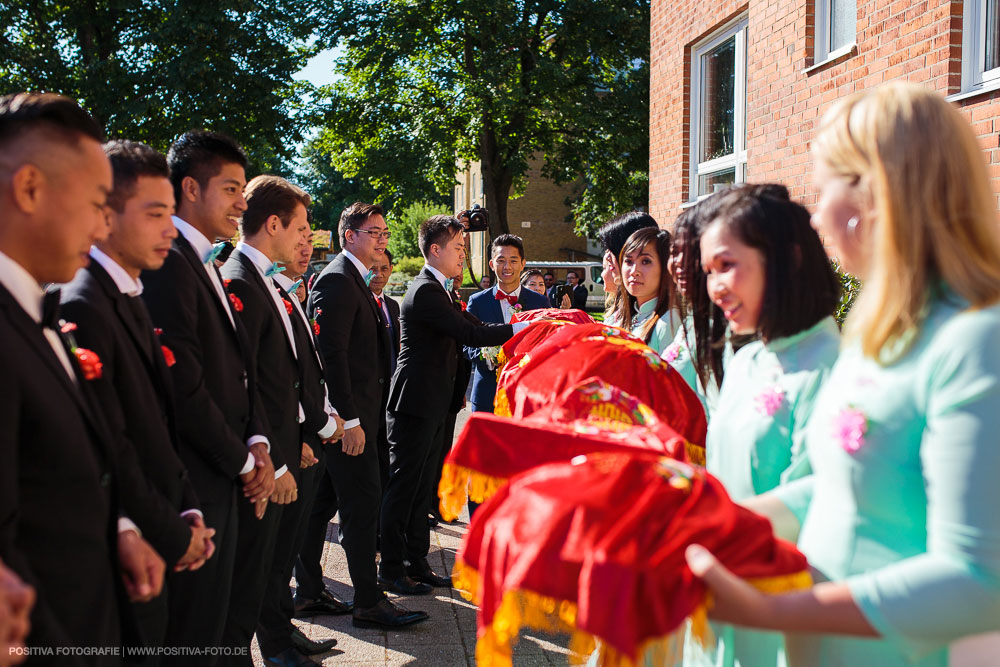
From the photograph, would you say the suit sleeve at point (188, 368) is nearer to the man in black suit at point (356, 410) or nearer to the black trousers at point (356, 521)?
the man in black suit at point (356, 410)

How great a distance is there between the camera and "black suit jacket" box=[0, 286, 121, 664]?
1.84 metres

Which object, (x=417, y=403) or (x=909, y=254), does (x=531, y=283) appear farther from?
(x=909, y=254)

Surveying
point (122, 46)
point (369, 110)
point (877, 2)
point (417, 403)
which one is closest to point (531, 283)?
Answer: point (417, 403)

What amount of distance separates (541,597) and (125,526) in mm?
1400

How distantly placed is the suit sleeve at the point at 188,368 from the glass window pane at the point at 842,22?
6007mm

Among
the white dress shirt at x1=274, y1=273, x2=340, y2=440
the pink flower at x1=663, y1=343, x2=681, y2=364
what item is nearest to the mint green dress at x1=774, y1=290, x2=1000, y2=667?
the pink flower at x1=663, y1=343, x2=681, y2=364

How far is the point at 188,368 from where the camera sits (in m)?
3.12

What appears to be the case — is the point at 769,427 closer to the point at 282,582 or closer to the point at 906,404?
the point at 906,404

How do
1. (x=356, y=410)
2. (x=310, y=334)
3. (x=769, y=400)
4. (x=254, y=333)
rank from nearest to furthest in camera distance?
(x=769, y=400), (x=254, y=333), (x=310, y=334), (x=356, y=410)

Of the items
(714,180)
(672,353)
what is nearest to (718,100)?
(714,180)

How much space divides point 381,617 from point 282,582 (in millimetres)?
798

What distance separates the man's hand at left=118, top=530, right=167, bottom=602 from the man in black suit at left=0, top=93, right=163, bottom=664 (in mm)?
68

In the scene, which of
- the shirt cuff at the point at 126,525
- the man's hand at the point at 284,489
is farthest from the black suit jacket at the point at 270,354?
the shirt cuff at the point at 126,525

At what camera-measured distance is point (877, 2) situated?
251 inches
